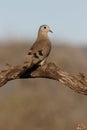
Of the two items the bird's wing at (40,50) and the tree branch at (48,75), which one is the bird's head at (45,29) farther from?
the tree branch at (48,75)

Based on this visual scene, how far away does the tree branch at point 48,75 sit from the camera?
19.8 m

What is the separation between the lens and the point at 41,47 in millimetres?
22391

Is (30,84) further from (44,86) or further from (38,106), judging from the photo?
(38,106)

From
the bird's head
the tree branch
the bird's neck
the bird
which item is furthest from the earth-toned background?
the tree branch

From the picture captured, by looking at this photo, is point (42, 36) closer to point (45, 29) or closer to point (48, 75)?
point (45, 29)

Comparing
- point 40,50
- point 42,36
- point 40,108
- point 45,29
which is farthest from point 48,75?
point 40,108

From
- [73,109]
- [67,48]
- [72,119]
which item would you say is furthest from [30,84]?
[67,48]

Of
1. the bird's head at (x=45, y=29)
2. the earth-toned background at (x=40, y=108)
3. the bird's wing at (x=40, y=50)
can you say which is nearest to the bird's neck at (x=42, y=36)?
the bird's head at (x=45, y=29)

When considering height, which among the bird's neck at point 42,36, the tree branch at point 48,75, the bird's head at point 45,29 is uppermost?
the tree branch at point 48,75

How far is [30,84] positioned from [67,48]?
27.9 m

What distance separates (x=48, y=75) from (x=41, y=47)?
2.33 metres

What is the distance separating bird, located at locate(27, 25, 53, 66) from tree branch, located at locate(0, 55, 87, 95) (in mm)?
766

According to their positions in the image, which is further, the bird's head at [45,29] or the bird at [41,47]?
the bird's head at [45,29]

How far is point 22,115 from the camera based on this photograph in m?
36.7
